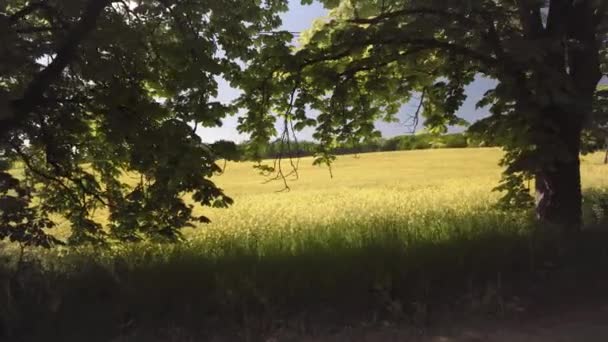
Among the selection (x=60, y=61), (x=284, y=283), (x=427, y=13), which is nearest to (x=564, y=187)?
(x=427, y=13)

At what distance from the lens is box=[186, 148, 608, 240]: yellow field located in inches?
569

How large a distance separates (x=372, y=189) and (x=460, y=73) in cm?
1763

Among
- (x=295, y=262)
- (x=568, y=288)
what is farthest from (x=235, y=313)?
(x=568, y=288)

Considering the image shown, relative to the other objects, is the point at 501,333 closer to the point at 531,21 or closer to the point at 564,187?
the point at 564,187

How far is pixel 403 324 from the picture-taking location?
16.4ft

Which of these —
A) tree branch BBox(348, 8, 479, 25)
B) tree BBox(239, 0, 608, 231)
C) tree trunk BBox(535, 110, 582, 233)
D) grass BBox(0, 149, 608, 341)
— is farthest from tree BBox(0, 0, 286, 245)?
tree trunk BBox(535, 110, 582, 233)

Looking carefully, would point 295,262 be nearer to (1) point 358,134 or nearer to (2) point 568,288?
(2) point 568,288

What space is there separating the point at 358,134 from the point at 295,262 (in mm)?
4286

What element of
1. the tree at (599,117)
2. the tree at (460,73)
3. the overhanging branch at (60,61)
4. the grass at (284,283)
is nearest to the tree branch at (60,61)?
the overhanging branch at (60,61)

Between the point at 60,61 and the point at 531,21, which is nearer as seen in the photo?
the point at 60,61

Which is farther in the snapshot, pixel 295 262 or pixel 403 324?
pixel 295 262

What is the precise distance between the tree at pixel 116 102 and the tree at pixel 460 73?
3.67 feet

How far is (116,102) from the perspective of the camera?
7.05 m

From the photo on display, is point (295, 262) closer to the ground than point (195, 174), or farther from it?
closer to the ground
